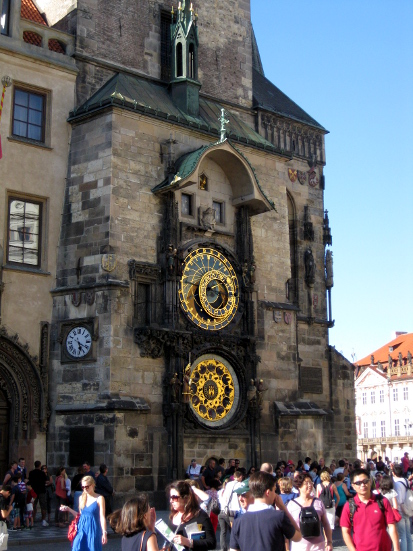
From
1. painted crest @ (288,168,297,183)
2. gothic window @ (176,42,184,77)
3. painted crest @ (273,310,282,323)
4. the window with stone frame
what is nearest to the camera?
the window with stone frame

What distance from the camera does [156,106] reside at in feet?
78.1

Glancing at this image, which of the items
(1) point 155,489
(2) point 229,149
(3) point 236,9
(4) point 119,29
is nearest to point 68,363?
(1) point 155,489

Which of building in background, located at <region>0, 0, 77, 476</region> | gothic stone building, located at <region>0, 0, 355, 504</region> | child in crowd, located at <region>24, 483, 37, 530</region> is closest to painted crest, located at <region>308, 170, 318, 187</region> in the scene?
gothic stone building, located at <region>0, 0, 355, 504</region>

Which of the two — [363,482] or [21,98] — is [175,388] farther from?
[363,482]

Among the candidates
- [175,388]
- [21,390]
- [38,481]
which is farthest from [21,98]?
[38,481]

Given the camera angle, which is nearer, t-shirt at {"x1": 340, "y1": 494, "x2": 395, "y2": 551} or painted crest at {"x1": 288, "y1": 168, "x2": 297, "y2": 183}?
t-shirt at {"x1": 340, "y1": 494, "x2": 395, "y2": 551}

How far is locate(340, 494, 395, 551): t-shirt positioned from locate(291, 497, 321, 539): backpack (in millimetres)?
384

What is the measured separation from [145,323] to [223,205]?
4442 mm

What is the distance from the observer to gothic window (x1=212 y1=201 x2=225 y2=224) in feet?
80.7

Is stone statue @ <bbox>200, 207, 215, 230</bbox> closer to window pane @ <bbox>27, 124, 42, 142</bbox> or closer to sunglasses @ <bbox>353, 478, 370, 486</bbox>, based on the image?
window pane @ <bbox>27, 124, 42, 142</bbox>

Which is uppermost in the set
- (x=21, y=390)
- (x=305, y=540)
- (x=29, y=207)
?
(x=29, y=207)

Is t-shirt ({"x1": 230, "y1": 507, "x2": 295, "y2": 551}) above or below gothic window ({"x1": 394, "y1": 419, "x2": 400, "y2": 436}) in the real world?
below

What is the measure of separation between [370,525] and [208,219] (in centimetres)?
1567

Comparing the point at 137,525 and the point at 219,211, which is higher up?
the point at 219,211
